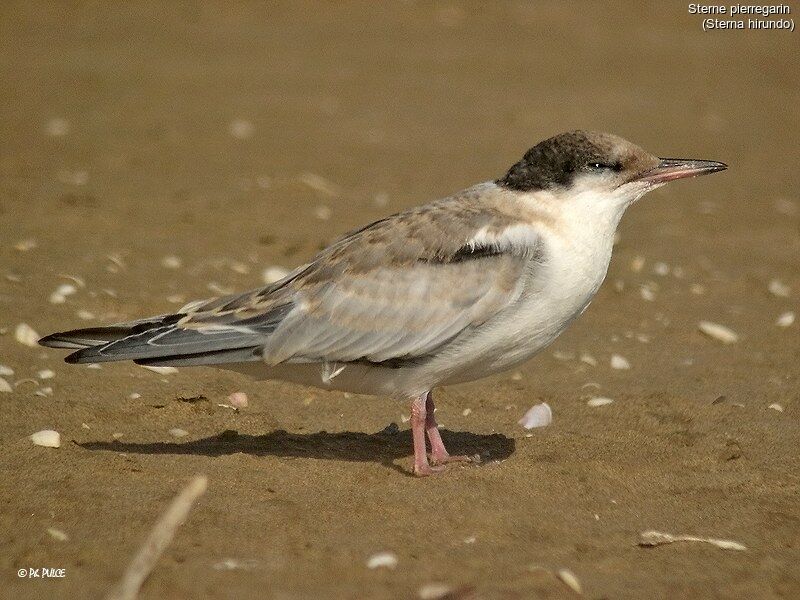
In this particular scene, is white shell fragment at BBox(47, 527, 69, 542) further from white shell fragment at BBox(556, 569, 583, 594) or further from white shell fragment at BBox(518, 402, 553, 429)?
white shell fragment at BBox(518, 402, 553, 429)

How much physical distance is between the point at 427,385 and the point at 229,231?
13.7 ft

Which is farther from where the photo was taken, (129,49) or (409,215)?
(129,49)

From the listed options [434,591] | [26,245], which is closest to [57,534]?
[434,591]

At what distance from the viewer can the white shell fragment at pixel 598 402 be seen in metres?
6.89

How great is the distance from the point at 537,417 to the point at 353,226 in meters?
3.69

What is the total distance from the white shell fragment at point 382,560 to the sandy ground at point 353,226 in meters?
0.06

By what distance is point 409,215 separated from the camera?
5949 mm

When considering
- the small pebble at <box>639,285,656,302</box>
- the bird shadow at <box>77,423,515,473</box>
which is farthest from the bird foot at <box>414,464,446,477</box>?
the small pebble at <box>639,285,656,302</box>

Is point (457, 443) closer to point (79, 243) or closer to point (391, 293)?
point (391, 293)

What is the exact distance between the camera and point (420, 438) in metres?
5.79

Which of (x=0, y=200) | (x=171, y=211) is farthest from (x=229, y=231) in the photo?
(x=0, y=200)

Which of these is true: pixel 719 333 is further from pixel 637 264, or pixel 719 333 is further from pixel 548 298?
pixel 548 298

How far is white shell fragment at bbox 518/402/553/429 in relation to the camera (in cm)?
660

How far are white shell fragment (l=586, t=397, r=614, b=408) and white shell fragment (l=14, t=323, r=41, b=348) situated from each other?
10.4 ft
